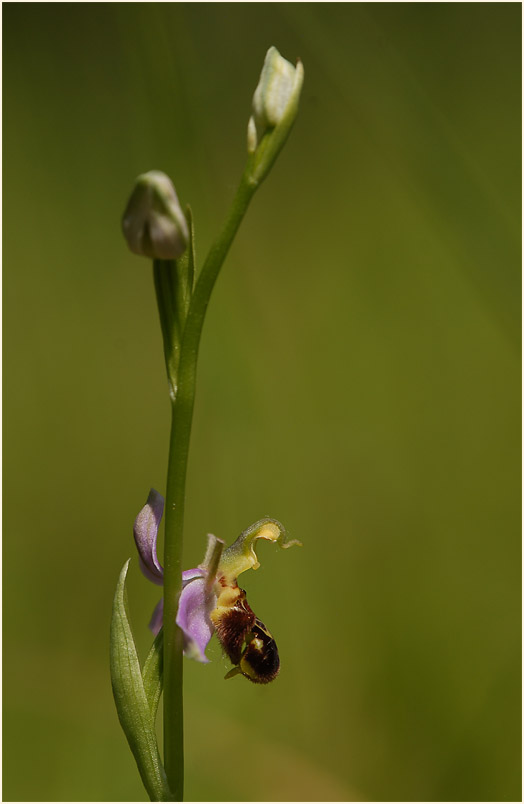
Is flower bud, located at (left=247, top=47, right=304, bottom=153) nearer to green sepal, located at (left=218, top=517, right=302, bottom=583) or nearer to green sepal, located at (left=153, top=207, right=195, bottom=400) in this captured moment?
green sepal, located at (left=153, top=207, right=195, bottom=400)

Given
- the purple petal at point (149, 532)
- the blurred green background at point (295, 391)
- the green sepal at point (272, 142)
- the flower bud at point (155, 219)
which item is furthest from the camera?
the blurred green background at point (295, 391)

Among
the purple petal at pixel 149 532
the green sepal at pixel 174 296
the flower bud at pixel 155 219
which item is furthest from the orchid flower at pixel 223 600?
the flower bud at pixel 155 219

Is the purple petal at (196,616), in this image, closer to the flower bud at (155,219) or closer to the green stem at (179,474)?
the green stem at (179,474)

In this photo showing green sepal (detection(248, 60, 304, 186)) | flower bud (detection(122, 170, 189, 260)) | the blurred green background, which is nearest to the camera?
flower bud (detection(122, 170, 189, 260))

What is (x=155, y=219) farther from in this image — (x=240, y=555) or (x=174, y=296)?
(x=240, y=555)

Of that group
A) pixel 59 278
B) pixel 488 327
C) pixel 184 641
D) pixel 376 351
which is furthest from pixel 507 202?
pixel 184 641

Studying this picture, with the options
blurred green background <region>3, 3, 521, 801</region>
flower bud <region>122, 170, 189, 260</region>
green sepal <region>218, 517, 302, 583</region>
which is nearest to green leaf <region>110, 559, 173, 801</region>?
green sepal <region>218, 517, 302, 583</region>

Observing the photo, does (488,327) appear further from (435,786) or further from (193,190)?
(435,786)
